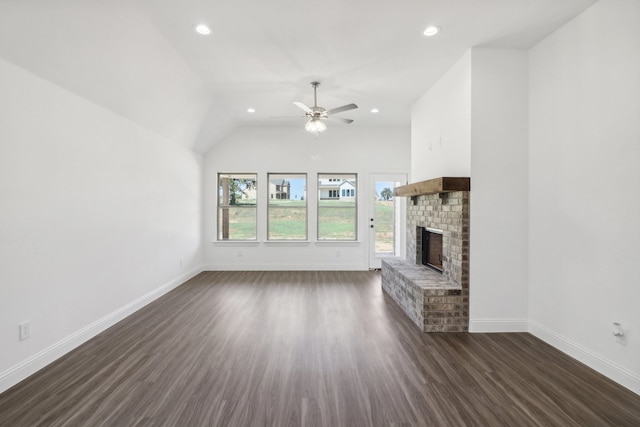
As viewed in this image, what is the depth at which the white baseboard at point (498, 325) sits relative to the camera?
3.18m

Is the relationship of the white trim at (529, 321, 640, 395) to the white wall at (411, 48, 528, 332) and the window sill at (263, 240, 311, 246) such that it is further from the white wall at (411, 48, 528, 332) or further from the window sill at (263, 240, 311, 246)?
the window sill at (263, 240, 311, 246)

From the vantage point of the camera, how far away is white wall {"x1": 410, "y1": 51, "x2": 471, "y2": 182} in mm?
3283

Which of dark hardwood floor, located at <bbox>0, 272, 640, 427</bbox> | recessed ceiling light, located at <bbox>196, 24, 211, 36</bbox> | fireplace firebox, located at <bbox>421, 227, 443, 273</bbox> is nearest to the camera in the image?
dark hardwood floor, located at <bbox>0, 272, 640, 427</bbox>

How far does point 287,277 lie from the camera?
18.5ft

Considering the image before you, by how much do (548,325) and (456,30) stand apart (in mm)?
3111

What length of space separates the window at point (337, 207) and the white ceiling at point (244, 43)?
2311 millimetres

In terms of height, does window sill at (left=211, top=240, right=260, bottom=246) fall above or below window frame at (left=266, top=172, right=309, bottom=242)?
below

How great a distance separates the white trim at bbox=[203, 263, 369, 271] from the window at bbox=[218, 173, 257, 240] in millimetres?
610

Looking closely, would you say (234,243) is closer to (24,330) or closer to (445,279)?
(24,330)

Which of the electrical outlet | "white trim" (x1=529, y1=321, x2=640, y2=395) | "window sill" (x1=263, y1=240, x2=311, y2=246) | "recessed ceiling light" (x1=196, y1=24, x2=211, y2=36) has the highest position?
"recessed ceiling light" (x1=196, y1=24, x2=211, y2=36)

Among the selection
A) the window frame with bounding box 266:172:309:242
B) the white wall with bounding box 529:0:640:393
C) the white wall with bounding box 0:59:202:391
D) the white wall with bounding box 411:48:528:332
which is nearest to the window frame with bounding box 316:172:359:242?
the window frame with bounding box 266:172:309:242

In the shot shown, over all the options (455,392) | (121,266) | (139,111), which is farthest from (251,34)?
(455,392)

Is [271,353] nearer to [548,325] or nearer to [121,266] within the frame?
[121,266]

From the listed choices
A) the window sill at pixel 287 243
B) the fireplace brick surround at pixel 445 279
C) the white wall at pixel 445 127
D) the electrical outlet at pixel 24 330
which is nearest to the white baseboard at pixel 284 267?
the window sill at pixel 287 243
